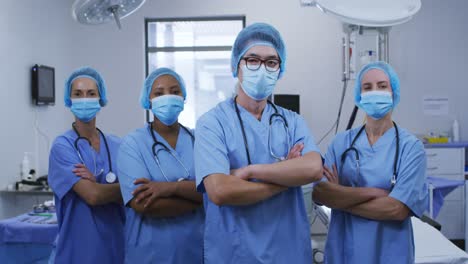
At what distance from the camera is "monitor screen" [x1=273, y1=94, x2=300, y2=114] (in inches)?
161

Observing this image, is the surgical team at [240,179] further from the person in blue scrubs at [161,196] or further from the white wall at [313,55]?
the white wall at [313,55]

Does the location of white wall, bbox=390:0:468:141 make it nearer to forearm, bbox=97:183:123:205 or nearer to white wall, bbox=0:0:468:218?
white wall, bbox=0:0:468:218

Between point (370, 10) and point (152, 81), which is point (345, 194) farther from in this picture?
point (152, 81)

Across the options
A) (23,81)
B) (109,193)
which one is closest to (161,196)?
(109,193)

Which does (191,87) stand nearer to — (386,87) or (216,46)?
(216,46)

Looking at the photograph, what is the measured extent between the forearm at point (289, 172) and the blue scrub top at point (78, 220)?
29.1 inches

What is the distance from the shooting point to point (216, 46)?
473cm

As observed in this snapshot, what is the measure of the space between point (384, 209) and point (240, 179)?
1.62 ft

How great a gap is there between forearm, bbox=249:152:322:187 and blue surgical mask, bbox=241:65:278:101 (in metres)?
0.24

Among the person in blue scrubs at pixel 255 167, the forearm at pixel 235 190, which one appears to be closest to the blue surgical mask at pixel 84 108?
the person in blue scrubs at pixel 255 167

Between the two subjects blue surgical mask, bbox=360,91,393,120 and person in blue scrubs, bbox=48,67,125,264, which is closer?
blue surgical mask, bbox=360,91,393,120

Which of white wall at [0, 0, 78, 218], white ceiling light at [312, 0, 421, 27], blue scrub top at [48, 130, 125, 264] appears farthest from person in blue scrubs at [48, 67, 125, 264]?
white wall at [0, 0, 78, 218]

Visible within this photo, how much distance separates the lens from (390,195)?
1419 millimetres

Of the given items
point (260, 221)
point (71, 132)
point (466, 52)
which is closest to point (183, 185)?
point (260, 221)
